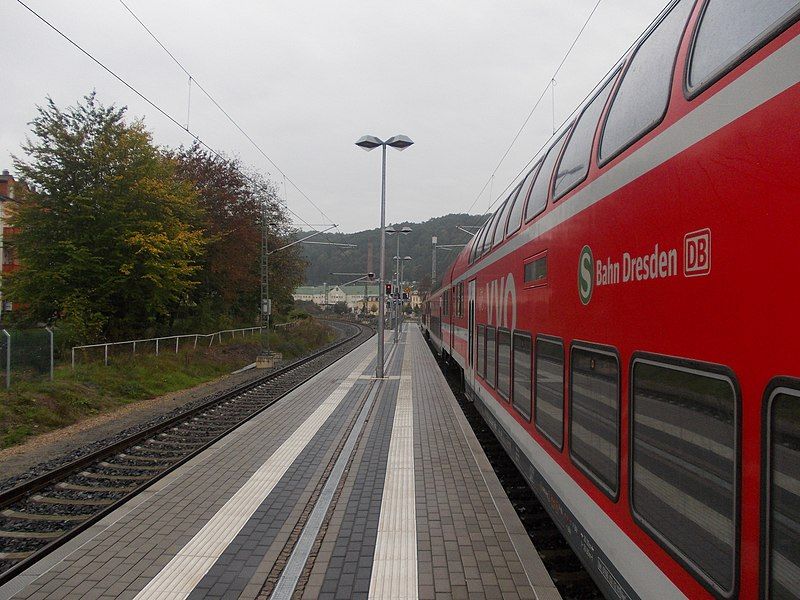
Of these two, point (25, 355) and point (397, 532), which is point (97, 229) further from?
point (397, 532)

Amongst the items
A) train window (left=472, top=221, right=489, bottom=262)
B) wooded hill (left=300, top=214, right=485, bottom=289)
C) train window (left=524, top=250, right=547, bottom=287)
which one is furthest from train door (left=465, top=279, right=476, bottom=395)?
wooded hill (left=300, top=214, right=485, bottom=289)

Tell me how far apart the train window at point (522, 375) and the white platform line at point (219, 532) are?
3.07 meters

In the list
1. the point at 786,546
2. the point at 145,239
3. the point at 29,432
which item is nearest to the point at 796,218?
the point at 786,546

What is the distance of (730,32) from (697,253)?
0.92 m

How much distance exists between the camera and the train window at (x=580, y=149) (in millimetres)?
4539

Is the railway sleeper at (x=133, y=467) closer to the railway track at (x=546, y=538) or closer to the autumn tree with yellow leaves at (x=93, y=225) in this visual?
the railway track at (x=546, y=538)

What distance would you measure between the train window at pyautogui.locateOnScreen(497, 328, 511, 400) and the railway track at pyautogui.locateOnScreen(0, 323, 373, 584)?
14.7ft

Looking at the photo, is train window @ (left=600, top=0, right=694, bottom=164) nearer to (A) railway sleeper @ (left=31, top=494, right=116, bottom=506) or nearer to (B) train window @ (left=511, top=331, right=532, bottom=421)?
A: (B) train window @ (left=511, top=331, right=532, bottom=421)

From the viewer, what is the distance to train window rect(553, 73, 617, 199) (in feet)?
14.9

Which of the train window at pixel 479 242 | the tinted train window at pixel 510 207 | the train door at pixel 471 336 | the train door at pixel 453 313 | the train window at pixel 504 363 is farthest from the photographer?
the train door at pixel 453 313

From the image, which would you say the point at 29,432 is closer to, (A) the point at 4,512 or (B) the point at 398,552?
(A) the point at 4,512

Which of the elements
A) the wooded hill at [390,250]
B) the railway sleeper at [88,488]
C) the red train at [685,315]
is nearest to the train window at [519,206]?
the red train at [685,315]

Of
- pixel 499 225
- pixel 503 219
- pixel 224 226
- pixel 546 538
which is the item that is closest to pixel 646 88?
pixel 546 538

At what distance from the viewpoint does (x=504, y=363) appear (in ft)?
25.4
